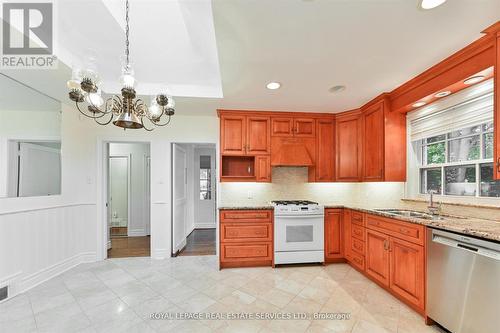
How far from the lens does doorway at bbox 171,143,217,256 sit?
13.2 feet

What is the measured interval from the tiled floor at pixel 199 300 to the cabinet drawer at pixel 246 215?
0.72m

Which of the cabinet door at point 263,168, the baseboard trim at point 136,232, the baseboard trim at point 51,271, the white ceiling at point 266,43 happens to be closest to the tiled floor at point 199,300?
the baseboard trim at point 51,271

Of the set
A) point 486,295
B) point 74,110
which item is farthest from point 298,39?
point 74,110

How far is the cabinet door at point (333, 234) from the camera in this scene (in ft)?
11.0

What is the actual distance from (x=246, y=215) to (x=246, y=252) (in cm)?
55

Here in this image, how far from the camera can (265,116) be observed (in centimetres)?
358

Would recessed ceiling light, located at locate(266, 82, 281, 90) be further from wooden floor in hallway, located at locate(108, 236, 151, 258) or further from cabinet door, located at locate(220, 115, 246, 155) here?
wooden floor in hallway, located at locate(108, 236, 151, 258)

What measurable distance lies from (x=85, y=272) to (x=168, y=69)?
3.06 metres

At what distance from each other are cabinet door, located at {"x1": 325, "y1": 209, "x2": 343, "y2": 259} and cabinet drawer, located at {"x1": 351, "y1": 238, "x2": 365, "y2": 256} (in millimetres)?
230

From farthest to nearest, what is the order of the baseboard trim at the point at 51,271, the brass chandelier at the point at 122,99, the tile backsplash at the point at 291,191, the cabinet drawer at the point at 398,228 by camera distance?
the tile backsplash at the point at 291,191 → the baseboard trim at the point at 51,271 → the cabinet drawer at the point at 398,228 → the brass chandelier at the point at 122,99

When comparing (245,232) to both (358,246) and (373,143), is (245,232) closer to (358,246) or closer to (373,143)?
(358,246)

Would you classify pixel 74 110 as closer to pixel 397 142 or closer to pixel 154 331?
pixel 154 331

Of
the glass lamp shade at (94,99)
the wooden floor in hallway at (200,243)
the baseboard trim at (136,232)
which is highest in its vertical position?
the glass lamp shade at (94,99)

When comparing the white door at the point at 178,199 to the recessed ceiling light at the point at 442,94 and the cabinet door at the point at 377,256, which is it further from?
the recessed ceiling light at the point at 442,94
